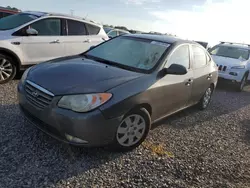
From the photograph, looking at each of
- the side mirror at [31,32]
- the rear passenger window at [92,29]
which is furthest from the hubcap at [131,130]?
the rear passenger window at [92,29]

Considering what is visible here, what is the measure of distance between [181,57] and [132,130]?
1.82 metres

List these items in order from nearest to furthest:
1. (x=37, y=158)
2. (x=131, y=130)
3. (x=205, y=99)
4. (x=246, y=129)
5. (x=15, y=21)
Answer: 1. (x=37, y=158)
2. (x=131, y=130)
3. (x=246, y=129)
4. (x=205, y=99)
5. (x=15, y=21)

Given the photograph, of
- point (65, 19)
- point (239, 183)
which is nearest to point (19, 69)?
point (65, 19)

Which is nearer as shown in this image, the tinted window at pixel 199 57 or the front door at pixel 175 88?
the front door at pixel 175 88

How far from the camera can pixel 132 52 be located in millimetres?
4527

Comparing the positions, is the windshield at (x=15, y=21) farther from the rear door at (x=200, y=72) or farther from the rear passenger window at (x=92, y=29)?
the rear door at (x=200, y=72)

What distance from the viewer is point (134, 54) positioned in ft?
14.7

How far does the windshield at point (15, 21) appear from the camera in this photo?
21.4 ft

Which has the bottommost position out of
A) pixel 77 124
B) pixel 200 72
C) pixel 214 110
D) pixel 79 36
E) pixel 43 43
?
pixel 214 110

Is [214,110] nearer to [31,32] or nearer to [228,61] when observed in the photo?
[228,61]

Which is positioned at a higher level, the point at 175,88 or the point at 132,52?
the point at 132,52

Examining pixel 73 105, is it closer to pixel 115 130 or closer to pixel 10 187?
pixel 115 130

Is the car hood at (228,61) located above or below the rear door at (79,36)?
below

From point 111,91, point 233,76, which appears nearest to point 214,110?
point 233,76
